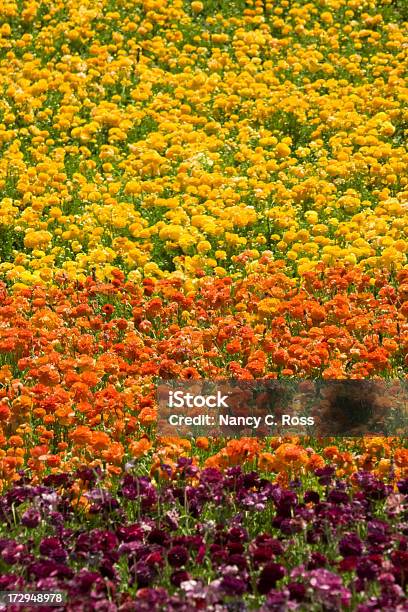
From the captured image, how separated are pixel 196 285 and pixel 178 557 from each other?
3.27 m

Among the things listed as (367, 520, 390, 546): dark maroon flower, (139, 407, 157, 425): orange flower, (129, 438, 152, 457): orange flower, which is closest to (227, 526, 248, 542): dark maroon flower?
(367, 520, 390, 546): dark maroon flower

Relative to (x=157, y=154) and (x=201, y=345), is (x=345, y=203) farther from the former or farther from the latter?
(x=201, y=345)

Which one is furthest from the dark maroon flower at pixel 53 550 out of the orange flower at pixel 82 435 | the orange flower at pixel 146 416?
the orange flower at pixel 146 416

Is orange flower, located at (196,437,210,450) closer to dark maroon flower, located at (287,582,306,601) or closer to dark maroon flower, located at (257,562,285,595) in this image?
dark maroon flower, located at (257,562,285,595)

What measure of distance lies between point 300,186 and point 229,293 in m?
1.89

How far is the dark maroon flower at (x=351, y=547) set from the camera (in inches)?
149

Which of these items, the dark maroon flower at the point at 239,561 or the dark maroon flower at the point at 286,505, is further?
the dark maroon flower at the point at 286,505

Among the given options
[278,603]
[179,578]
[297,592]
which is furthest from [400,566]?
[179,578]

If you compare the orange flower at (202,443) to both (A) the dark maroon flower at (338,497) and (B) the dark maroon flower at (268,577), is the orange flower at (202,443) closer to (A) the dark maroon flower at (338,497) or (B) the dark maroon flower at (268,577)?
(A) the dark maroon flower at (338,497)

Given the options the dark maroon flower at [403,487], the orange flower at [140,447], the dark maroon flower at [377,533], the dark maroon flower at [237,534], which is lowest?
the dark maroon flower at [237,534]

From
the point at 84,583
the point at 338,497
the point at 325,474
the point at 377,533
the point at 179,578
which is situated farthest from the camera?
the point at 325,474

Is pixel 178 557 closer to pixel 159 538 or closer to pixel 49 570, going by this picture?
pixel 159 538

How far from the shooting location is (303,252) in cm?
745

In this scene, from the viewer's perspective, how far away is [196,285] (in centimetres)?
692
